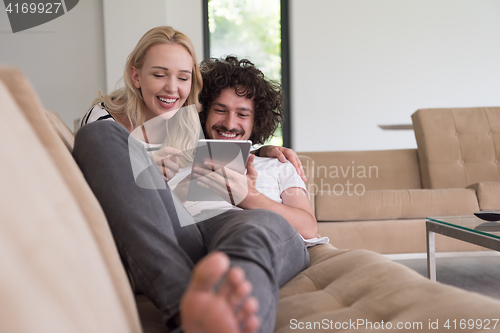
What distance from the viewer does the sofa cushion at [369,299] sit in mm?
608

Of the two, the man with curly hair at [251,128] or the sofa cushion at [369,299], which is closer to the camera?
the sofa cushion at [369,299]

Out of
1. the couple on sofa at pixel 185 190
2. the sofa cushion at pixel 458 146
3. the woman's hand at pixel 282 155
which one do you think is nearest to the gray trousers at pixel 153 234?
the couple on sofa at pixel 185 190

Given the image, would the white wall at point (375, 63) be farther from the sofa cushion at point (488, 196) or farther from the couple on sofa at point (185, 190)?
the couple on sofa at point (185, 190)

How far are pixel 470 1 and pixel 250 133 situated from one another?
3832 millimetres

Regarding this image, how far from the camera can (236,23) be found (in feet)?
13.8

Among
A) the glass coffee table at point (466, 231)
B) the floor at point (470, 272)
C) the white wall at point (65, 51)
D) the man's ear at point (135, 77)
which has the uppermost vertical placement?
the white wall at point (65, 51)

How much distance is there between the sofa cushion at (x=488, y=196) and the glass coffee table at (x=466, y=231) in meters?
0.70

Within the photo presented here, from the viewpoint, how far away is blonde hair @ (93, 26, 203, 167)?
147cm

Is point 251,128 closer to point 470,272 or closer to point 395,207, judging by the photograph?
point 395,207

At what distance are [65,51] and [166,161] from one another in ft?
10.7

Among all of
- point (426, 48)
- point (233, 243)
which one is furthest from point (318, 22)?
point (233, 243)

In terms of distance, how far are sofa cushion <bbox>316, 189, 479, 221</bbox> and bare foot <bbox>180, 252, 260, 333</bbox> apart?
1788mm

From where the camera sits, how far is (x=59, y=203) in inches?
21.0

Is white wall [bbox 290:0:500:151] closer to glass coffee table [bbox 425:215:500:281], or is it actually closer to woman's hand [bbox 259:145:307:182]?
glass coffee table [bbox 425:215:500:281]
